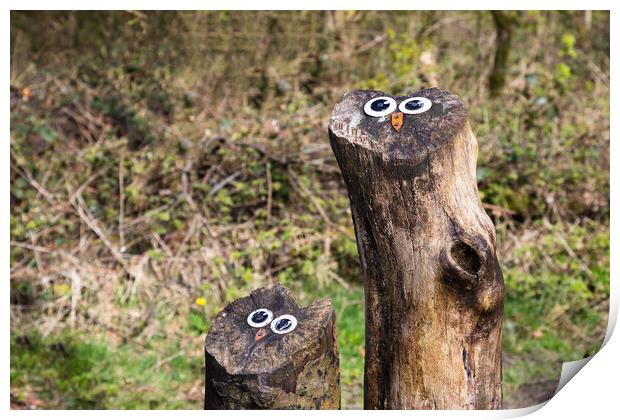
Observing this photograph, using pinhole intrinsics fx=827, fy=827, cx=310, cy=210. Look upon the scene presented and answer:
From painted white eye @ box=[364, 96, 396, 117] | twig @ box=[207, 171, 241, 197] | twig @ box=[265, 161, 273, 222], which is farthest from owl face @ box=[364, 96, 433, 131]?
twig @ box=[207, 171, 241, 197]

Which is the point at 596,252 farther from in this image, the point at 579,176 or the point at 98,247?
the point at 98,247

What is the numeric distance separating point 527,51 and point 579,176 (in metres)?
1.95

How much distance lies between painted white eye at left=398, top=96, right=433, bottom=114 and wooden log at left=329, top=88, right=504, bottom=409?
2cm

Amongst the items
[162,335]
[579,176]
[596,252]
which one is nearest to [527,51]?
[579,176]

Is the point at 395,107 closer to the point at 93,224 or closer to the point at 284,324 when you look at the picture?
the point at 284,324

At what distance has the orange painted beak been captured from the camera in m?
2.48

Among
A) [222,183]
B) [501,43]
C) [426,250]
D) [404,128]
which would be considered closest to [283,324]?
[426,250]

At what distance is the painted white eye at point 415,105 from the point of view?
8.33 ft

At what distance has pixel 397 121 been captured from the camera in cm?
249

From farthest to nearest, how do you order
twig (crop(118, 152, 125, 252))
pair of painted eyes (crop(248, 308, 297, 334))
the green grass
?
twig (crop(118, 152, 125, 252)) < the green grass < pair of painted eyes (crop(248, 308, 297, 334))

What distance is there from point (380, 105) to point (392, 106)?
0.04 meters

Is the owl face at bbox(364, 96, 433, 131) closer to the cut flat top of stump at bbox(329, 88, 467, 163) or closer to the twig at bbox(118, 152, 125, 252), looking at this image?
the cut flat top of stump at bbox(329, 88, 467, 163)

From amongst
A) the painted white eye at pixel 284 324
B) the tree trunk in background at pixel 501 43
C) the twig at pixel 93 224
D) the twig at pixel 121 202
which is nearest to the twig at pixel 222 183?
the twig at pixel 121 202

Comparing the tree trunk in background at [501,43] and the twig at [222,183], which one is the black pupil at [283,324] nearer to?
the twig at [222,183]
